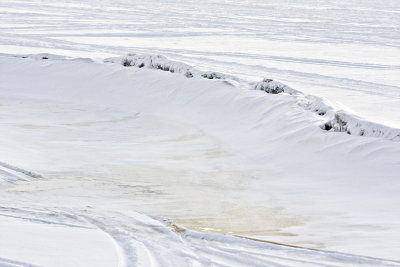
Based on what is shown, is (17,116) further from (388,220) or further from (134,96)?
(388,220)

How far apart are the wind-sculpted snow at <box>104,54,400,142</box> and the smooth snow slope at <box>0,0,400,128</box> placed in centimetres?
74

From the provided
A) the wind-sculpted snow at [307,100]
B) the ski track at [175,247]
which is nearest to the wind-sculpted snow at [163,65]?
the wind-sculpted snow at [307,100]

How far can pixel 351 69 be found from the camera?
19.7 meters

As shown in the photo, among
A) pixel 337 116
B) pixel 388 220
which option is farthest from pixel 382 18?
pixel 388 220

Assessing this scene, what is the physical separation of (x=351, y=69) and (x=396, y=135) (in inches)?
393

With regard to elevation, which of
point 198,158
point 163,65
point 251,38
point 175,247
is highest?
point 175,247

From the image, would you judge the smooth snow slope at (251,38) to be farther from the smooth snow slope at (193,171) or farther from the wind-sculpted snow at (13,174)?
the wind-sculpted snow at (13,174)

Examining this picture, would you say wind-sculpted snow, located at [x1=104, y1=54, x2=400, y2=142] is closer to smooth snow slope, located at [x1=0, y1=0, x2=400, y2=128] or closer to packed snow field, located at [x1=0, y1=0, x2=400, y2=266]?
packed snow field, located at [x1=0, y1=0, x2=400, y2=266]

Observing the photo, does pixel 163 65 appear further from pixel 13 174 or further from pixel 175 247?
pixel 175 247

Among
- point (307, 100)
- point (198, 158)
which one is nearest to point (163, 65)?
point (307, 100)

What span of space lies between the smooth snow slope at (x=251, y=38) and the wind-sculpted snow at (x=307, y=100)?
2.42 ft

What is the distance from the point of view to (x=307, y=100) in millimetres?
13023

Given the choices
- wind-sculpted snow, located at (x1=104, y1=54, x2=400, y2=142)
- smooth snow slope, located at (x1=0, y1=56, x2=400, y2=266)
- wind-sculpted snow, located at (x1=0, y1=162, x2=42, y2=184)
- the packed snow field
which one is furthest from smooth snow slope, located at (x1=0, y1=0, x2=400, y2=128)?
wind-sculpted snow, located at (x1=0, y1=162, x2=42, y2=184)

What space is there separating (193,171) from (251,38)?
56.8 ft
